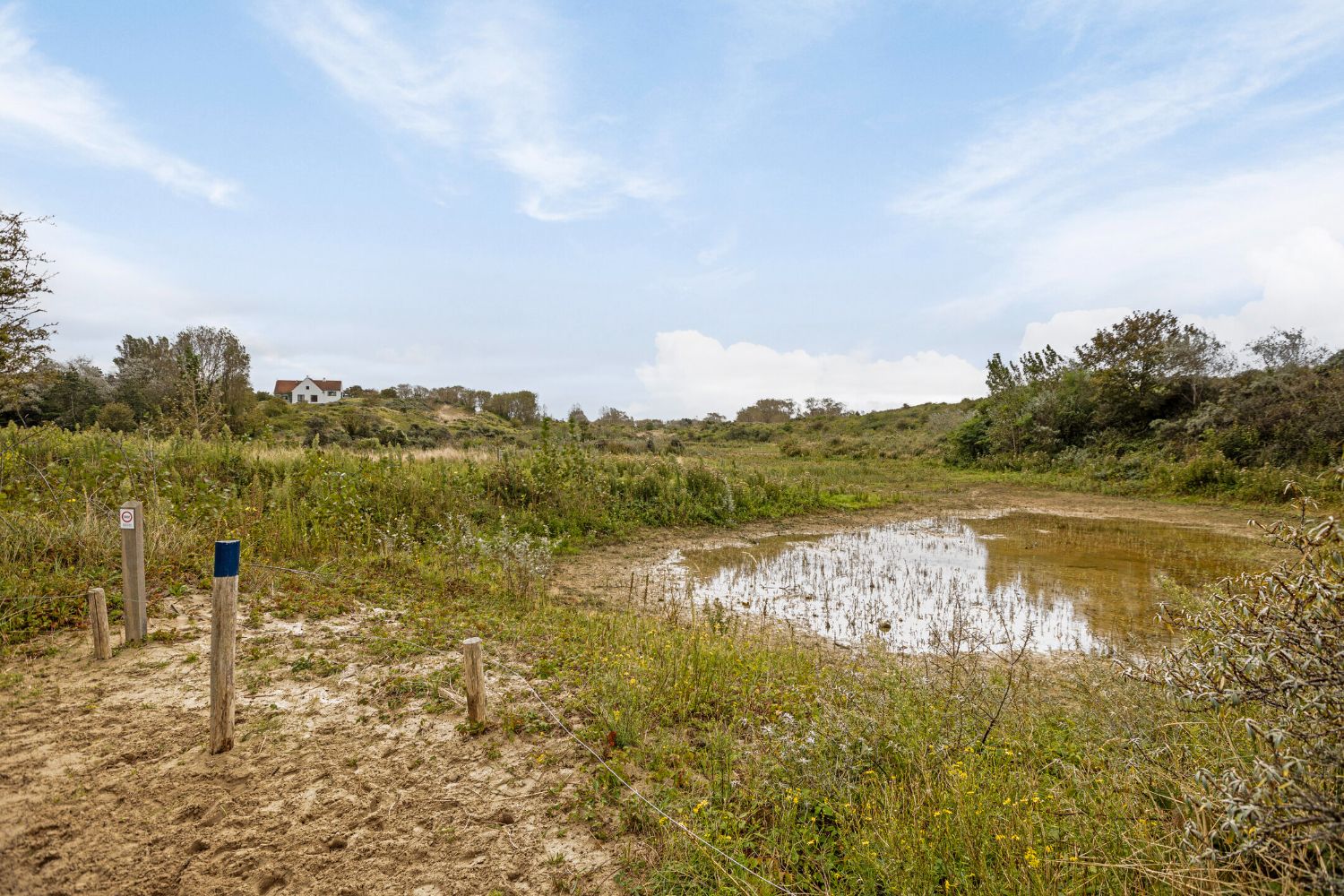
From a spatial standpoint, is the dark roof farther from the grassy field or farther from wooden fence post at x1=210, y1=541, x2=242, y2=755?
wooden fence post at x1=210, y1=541, x2=242, y2=755

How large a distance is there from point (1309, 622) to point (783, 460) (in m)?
27.8

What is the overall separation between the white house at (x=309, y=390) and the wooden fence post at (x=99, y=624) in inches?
2370

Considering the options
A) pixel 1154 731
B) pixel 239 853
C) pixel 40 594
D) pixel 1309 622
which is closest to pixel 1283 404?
pixel 1154 731

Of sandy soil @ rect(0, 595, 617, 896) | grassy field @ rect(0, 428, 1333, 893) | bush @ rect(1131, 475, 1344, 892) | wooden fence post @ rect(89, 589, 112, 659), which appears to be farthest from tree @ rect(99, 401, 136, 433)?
bush @ rect(1131, 475, 1344, 892)

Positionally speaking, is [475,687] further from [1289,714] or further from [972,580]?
→ [972,580]

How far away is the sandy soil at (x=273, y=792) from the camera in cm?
299

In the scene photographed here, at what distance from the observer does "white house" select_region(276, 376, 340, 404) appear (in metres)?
61.0

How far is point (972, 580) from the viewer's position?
9414 mm

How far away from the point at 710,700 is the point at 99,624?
16.6 feet

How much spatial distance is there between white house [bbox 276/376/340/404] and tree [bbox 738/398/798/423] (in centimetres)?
3898

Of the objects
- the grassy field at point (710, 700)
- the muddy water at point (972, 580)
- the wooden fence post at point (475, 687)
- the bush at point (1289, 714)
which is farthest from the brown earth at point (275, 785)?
the muddy water at point (972, 580)

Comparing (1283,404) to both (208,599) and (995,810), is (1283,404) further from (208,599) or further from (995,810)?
(208,599)

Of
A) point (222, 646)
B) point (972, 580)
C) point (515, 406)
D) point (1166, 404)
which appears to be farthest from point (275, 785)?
point (515, 406)

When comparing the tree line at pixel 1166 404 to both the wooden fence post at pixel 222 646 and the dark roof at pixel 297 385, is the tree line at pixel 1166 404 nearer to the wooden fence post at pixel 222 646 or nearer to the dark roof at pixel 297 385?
the wooden fence post at pixel 222 646
